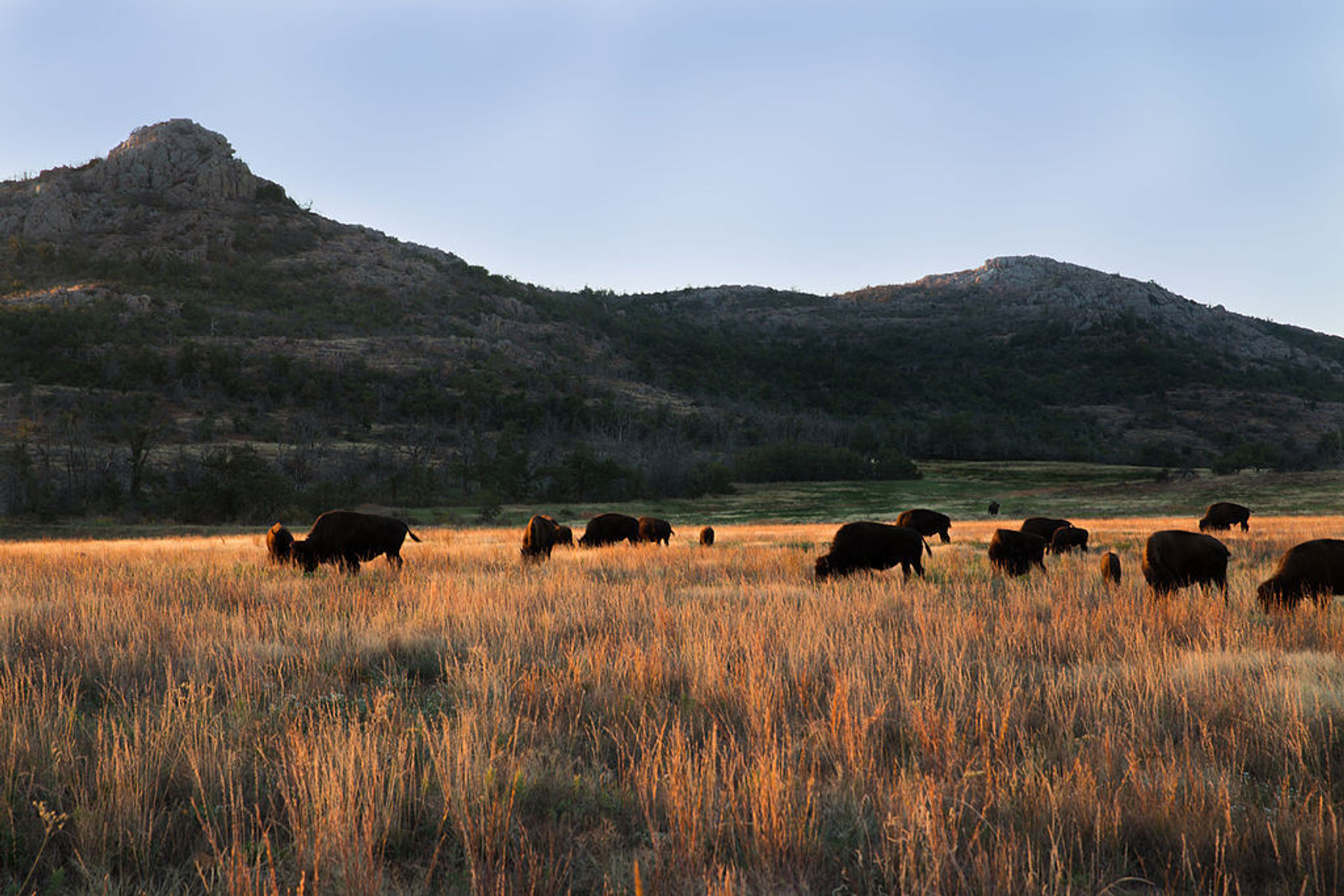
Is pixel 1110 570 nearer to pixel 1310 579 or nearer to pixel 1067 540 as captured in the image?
pixel 1310 579

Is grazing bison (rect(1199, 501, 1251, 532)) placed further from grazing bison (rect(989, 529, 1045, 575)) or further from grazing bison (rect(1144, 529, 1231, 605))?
grazing bison (rect(1144, 529, 1231, 605))

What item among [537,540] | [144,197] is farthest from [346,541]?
[144,197]

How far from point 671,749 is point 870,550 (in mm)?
9041

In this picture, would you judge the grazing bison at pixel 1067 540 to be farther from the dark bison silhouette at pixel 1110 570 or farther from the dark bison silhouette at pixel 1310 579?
the dark bison silhouette at pixel 1310 579

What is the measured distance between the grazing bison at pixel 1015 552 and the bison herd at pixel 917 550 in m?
0.01

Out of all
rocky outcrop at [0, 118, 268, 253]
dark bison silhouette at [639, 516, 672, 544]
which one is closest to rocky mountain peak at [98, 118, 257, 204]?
rocky outcrop at [0, 118, 268, 253]

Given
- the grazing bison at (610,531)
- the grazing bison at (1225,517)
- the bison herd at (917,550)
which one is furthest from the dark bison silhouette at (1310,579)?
the grazing bison at (1225,517)

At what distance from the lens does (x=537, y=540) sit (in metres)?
15.1

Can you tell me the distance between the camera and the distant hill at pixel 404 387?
6388cm

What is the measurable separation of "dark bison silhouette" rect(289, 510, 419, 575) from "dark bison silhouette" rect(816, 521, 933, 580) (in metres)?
7.73

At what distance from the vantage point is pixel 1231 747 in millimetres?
3824

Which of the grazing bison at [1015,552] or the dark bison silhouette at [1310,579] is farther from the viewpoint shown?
the grazing bison at [1015,552]

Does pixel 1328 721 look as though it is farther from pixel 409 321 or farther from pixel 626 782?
pixel 409 321

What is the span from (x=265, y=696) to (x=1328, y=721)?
267 inches
